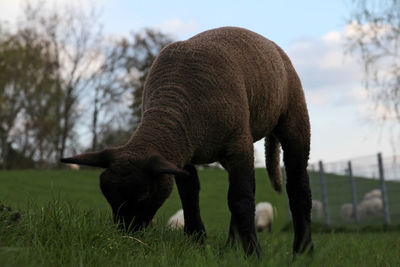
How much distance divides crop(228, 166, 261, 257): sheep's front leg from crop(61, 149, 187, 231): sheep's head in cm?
83

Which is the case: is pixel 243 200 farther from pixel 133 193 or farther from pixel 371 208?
pixel 371 208

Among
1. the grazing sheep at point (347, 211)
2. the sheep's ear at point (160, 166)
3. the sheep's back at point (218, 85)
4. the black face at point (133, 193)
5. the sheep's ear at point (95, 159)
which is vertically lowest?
the grazing sheep at point (347, 211)

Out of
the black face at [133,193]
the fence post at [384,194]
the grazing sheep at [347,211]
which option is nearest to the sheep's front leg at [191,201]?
the black face at [133,193]

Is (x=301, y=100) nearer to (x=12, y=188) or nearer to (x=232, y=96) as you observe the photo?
(x=232, y=96)

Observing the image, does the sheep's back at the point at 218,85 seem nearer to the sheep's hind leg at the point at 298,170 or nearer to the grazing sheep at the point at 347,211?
the sheep's hind leg at the point at 298,170

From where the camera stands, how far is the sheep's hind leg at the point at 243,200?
4.38m

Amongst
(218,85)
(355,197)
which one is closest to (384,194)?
(355,197)

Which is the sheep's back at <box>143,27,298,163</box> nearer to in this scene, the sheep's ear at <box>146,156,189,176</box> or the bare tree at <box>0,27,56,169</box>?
the sheep's ear at <box>146,156,189,176</box>

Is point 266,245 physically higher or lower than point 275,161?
lower

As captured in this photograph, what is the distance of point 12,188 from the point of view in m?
18.3

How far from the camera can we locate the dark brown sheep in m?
3.67

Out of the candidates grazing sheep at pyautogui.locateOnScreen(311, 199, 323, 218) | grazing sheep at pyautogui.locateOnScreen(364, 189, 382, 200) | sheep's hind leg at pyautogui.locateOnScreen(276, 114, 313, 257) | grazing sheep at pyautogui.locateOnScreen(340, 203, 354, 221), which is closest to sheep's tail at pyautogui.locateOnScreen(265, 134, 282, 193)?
sheep's hind leg at pyautogui.locateOnScreen(276, 114, 313, 257)

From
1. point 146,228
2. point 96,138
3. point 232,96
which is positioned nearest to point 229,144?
point 232,96

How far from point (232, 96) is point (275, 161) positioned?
224 centimetres
